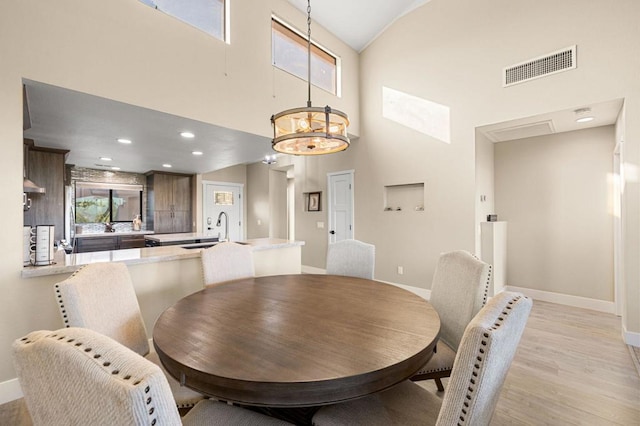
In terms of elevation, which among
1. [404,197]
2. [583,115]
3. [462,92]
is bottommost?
[404,197]

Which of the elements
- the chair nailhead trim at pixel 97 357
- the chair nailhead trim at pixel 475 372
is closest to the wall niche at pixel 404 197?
the chair nailhead trim at pixel 475 372

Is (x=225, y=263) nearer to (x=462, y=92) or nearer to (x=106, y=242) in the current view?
(x=462, y=92)

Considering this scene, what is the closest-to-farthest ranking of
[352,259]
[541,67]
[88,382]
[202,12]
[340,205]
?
[88,382] → [352,259] → [202,12] → [541,67] → [340,205]

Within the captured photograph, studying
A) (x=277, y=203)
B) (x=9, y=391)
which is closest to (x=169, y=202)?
(x=277, y=203)

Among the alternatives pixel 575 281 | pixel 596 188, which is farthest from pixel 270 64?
pixel 575 281

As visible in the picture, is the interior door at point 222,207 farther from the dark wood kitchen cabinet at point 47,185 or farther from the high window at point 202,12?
the high window at point 202,12

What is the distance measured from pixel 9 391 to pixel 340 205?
4509mm

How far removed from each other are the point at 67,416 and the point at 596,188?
5.28 meters

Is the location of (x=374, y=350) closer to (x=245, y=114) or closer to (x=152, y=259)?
(x=152, y=259)

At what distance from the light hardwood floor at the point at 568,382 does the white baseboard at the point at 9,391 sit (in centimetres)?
5

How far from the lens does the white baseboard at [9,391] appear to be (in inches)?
76.2

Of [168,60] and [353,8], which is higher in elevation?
[353,8]

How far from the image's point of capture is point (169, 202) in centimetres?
631

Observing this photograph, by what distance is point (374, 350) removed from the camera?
109 cm
